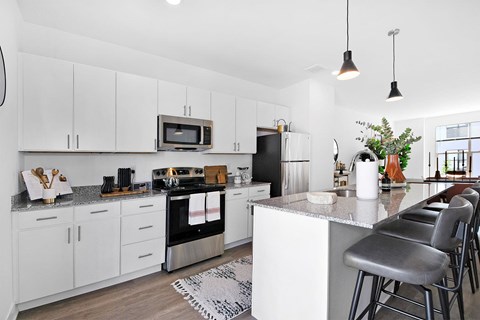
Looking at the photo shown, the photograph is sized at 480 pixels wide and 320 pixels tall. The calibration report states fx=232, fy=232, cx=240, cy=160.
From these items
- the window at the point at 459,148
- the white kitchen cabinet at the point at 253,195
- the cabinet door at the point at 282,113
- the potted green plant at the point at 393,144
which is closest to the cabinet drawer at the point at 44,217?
the white kitchen cabinet at the point at 253,195


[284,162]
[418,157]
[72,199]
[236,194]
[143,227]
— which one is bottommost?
[143,227]

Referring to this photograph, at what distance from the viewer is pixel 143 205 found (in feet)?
8.29

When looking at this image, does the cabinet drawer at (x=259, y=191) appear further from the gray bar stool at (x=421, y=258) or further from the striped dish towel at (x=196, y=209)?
the gray bar stool at (x=421, y=258)

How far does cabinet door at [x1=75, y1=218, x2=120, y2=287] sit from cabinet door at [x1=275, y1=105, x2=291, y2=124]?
308 centimetres

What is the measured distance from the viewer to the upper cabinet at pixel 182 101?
2.96 metres

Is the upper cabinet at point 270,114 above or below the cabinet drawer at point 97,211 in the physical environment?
above

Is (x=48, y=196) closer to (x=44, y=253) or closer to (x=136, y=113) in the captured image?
(x=44, y=253)


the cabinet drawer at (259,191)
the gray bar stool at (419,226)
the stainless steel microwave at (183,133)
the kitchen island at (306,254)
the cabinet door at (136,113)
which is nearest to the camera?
the kitchen island at (306,254)

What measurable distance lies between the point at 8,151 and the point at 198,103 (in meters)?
2.04

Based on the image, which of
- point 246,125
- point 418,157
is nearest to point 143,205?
point 246,125

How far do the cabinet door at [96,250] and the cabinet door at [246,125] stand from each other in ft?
6.90

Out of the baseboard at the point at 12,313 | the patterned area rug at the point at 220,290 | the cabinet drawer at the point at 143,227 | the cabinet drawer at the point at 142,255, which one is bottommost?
the patterned area rug at the point at 220,290

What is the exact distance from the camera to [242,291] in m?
2.26

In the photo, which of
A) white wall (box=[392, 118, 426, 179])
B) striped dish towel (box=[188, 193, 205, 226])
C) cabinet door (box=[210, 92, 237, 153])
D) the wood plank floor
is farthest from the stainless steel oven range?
white wall (box=[392, 118, 426, 179])
